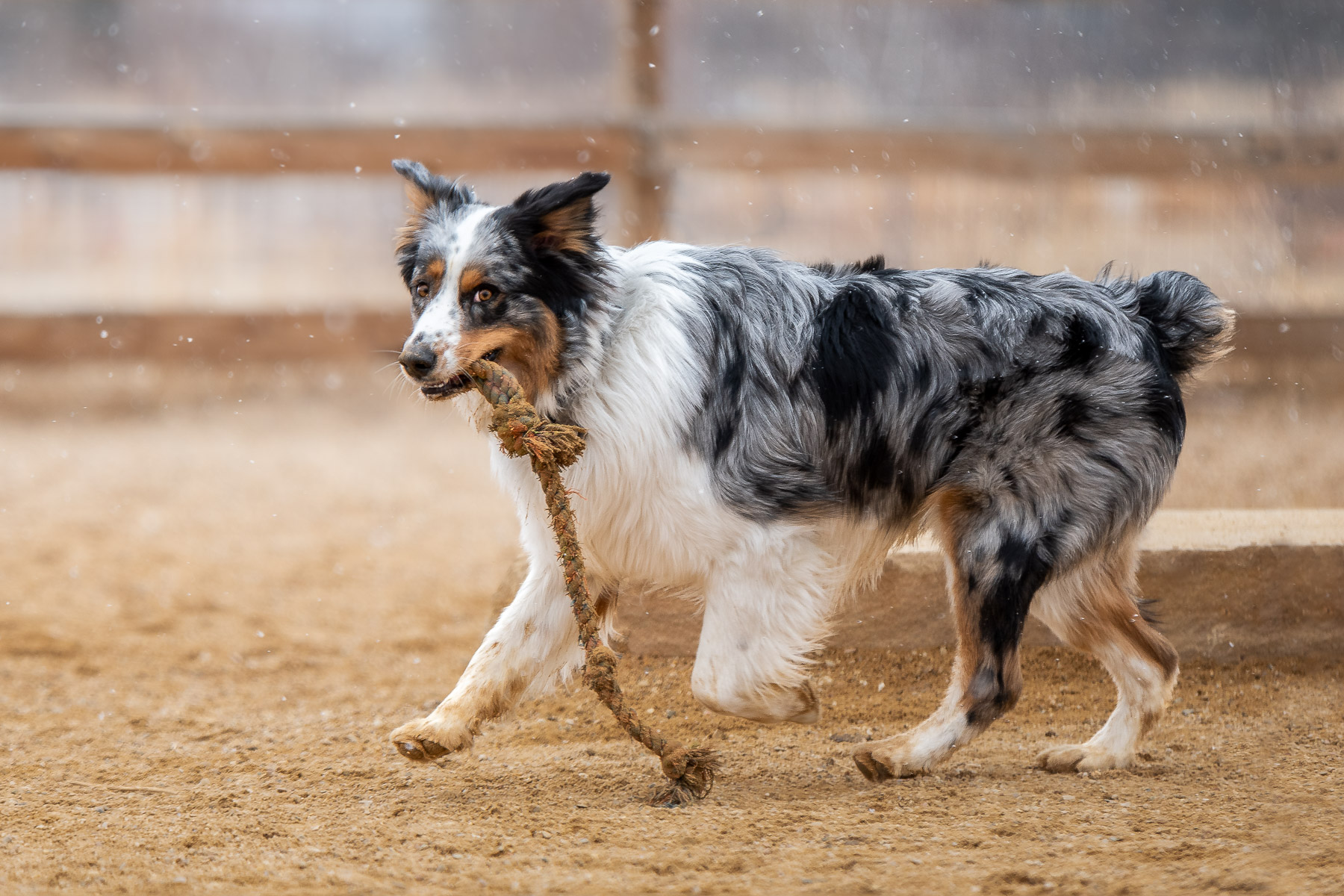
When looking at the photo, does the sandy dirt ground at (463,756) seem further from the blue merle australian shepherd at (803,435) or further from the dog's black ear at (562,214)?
the dog's black ear at (562,214)

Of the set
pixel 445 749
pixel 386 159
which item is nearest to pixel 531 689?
pixel 445 749

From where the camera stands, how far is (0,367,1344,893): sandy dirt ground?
2492 mm

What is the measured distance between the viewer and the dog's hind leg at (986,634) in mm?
3033

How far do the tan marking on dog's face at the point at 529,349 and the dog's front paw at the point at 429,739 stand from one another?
877mm

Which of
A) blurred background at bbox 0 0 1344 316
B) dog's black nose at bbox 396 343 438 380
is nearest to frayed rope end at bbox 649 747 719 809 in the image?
dog's black nose at bbox 396 343 438 380

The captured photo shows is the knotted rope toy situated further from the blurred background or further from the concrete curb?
the blurred background

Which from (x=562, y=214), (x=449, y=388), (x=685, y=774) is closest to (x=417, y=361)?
(x=449, y=388)

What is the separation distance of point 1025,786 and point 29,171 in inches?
316

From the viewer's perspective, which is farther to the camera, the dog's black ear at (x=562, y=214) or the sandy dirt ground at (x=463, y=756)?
the dog's black ear at (x=562, y=214)

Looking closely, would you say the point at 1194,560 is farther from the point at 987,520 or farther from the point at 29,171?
the point at 29,171

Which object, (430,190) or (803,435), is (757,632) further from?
(430,190)

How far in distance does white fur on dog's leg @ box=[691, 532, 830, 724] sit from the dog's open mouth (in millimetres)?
801

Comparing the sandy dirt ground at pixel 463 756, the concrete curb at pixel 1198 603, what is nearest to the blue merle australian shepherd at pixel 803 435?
the sandy dirt ground at pixel 463 756

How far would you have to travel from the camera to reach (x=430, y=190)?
3.17 meters
